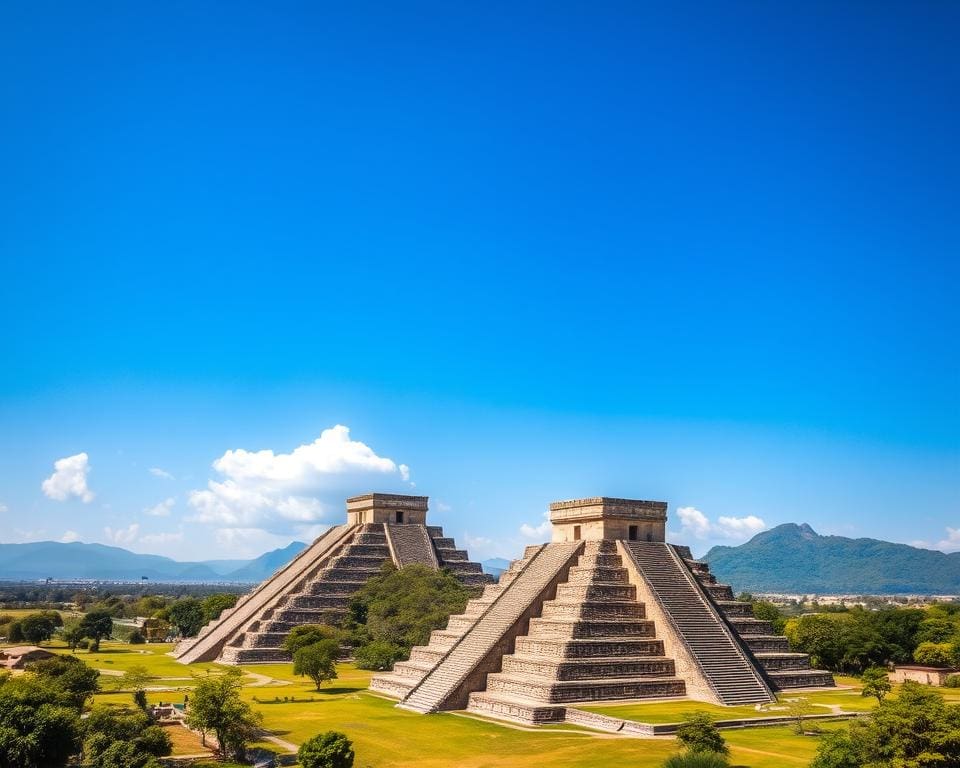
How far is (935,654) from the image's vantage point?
6294 centimetres

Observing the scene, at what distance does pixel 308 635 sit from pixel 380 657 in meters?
5.19

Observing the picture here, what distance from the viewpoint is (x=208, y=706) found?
33531 mm

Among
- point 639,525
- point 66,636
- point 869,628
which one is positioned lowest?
point 66,636

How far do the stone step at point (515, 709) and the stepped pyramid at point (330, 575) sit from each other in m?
26.4

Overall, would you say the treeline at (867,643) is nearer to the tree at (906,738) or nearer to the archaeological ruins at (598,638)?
the archaeological ruins at (598,638)

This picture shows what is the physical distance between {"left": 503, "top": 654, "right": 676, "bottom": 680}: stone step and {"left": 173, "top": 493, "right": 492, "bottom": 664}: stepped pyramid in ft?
87.4

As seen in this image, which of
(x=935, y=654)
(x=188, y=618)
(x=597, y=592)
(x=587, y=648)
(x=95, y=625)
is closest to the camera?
(x=587, y=648)

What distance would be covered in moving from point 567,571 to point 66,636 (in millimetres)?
55594

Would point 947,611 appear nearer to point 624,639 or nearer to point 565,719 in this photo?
point 624,639

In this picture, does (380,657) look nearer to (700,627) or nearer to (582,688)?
(582,688)

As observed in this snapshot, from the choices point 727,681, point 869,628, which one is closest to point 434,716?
point 727,681

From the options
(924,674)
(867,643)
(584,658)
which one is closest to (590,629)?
(584,658)

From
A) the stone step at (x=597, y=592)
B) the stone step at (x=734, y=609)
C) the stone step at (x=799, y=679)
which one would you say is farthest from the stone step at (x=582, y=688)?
the stone step at (x=734, y=609)

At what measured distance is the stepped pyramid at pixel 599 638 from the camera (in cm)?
4169
